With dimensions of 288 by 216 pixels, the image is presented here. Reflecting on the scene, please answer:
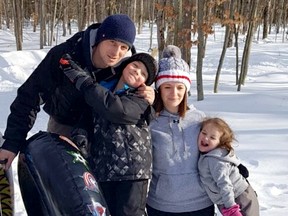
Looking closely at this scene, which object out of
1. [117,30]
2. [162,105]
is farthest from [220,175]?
[117,30]

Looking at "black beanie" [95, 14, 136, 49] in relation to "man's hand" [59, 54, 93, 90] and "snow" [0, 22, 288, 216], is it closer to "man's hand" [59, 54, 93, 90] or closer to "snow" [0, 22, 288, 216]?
"man's hand" [59, 54, 93, 90]

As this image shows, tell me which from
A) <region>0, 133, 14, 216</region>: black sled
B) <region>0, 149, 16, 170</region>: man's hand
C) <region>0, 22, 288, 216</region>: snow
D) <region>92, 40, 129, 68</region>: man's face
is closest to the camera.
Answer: <region>92, 40, 129, 68</region>: man's face

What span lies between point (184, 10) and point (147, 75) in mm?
6740

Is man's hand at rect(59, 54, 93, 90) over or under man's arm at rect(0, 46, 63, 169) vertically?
over

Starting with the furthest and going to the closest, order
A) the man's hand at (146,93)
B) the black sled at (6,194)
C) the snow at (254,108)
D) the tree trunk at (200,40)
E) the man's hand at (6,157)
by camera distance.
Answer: the tree trunk at (200,40) → the snow at (254,108) → the black sled at (6,194) → the man's hand at (6,157) → the man's hand at (146,93)

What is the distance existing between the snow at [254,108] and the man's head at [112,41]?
5.83 ft

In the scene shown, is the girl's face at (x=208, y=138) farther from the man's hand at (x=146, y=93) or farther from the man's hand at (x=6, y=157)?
the man's hand at (x=6, y=157)

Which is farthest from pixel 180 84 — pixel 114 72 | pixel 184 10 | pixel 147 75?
pixel 184 10

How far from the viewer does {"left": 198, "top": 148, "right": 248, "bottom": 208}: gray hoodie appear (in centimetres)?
256

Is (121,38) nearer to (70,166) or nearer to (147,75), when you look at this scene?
(147,75)

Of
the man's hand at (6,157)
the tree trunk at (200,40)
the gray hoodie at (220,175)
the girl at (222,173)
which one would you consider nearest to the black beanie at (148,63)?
the girl at (222,173)

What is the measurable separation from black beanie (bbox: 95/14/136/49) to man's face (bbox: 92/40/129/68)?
0.08 feet

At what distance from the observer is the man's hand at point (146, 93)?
254 centimetres

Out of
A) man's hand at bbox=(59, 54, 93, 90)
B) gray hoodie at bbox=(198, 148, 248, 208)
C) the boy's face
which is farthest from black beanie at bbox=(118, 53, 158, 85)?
gray hoodie at bbox=(198, 148, 248, 208)
